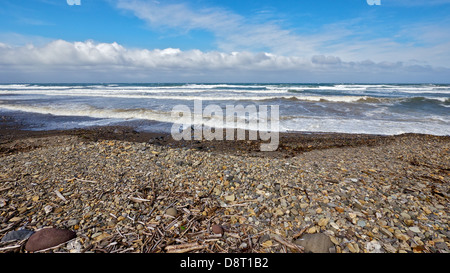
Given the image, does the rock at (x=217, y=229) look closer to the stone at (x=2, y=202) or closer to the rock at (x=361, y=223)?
the rock at (x=361, y=223)

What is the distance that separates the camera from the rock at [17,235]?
259 cm

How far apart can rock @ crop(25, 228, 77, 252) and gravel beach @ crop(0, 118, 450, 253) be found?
0.22ft

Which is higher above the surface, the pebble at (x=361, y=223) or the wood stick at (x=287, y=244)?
the pebble at (x=361, y=223)

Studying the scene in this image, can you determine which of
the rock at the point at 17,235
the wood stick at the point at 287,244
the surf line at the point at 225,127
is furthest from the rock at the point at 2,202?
the surf line at the point at 225,127

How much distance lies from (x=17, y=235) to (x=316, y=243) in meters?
3.58

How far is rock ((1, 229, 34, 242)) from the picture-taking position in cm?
259

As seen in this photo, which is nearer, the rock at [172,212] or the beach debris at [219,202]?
the beach debris at [219,202]

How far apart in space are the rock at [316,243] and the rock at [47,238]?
2.75m

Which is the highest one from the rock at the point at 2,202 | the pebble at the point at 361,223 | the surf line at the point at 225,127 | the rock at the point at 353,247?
the surf line at the point at 225,127

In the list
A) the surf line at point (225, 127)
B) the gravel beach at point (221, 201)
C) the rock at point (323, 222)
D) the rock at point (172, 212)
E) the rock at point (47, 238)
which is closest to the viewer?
the rock at point (47, 238)

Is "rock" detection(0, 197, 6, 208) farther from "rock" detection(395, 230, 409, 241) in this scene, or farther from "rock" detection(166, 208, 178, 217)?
"rock" detection(395, 230, 409, 241)

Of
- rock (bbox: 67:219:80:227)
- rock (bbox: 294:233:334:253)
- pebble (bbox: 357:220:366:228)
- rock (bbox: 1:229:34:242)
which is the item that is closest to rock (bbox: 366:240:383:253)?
pebble (bbox: 357:220:366:228)
